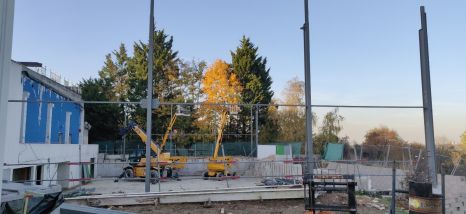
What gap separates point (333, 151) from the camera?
22.0m

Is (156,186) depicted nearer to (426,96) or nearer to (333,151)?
(426,96)

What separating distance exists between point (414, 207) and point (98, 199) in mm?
6100

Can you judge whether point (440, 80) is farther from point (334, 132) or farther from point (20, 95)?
point (334, 132)

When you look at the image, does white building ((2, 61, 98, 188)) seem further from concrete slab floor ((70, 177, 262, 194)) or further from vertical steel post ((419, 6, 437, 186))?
vertical steel post ((419, 6, 437, 186))

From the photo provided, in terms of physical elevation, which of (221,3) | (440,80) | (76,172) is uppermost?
(221,3)

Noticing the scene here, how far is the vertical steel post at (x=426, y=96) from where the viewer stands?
279 inches

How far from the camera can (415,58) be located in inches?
341

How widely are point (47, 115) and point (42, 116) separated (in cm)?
61

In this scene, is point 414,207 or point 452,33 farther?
point 452,33

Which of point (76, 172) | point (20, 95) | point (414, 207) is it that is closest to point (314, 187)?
point (414, 207)

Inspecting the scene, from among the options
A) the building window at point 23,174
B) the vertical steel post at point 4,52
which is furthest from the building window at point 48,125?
the vertical steel post at point 4,52

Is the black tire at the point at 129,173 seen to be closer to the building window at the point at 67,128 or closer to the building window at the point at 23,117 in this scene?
the building window at the point at 67,128

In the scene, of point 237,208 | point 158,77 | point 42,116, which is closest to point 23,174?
point 42,116

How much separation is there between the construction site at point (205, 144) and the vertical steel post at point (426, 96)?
21mm
